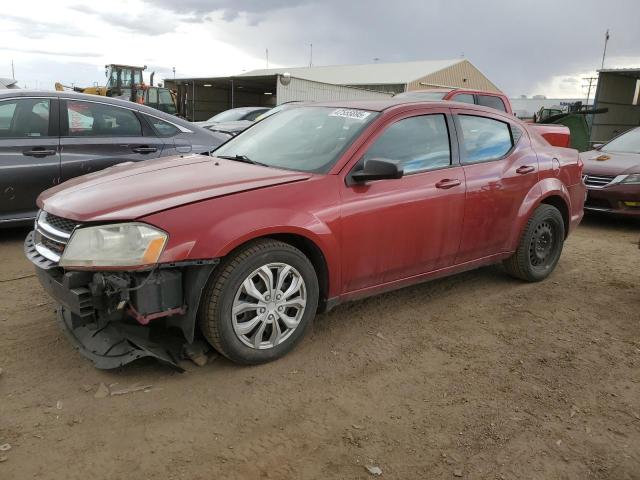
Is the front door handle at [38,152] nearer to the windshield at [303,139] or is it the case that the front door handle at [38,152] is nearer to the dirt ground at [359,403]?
the dirt ground at [359,403]

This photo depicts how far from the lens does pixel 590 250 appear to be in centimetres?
634

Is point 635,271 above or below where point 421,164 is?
below

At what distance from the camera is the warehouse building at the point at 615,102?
17.5 m

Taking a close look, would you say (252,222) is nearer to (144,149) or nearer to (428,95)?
(144,149)

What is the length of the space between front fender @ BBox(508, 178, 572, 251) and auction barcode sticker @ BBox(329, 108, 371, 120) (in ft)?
5.44

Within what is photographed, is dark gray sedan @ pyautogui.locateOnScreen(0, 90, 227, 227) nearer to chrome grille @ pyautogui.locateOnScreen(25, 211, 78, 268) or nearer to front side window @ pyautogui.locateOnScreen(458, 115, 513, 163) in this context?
chrome grille @ pyautogui.locateOnScreen(25, 211, 78, 268)

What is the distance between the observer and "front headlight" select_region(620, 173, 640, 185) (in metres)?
7.40

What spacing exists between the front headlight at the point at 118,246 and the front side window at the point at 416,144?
1.51 meters

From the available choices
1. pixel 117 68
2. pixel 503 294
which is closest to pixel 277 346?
pixel 503 294

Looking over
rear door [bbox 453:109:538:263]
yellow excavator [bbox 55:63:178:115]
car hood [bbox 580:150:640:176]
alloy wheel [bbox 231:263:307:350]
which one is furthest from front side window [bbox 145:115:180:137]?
yellow excavator [bbox 55:63:178:115]

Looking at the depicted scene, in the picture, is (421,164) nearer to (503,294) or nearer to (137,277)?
(503,294)

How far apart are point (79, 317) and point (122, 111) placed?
3.62 m

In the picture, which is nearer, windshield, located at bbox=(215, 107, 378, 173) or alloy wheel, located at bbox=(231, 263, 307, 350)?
alloy wheel, located at bbox=(231, 263, 307, 350)

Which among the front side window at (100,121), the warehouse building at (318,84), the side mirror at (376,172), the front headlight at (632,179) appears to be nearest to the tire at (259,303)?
the side mirror at (376,172)
